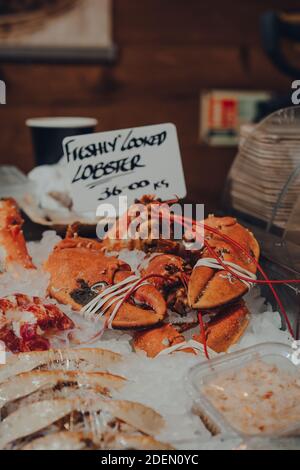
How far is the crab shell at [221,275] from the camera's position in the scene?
3.57 feet

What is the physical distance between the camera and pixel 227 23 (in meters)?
3.87

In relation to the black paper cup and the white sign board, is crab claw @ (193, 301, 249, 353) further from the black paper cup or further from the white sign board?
the black paper cup

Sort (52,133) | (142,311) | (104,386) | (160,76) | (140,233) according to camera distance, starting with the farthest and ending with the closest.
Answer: (160,76) → (52,133) → (140,233) → (142,311) → (104,386)

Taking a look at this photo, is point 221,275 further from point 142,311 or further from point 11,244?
point 11,244

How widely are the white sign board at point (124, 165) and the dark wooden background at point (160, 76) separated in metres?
2.40

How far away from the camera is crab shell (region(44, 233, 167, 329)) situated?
1.07 meters

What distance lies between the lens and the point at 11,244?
1304 millimetres

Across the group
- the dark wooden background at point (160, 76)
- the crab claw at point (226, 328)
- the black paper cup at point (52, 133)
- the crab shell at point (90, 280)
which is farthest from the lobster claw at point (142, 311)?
the dark wooden background at point (160, 76)

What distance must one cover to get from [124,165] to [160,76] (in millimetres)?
2751

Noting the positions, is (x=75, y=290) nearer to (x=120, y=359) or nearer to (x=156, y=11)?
(x=120, y=359)

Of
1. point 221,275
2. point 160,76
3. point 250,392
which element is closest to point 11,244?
point 221,275

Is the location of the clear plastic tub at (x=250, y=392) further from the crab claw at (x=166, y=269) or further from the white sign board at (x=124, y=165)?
the white sign board at (x=124, y=165)

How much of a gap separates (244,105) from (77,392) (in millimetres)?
3306

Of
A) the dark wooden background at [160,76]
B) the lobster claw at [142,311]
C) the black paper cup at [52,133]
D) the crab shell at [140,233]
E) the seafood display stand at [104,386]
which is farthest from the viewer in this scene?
the dark wooden background at [160,76]
